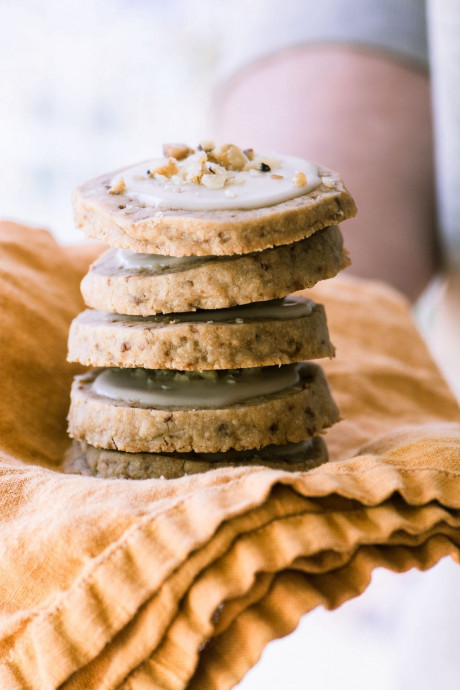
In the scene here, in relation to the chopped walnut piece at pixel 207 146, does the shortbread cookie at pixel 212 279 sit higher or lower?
lower

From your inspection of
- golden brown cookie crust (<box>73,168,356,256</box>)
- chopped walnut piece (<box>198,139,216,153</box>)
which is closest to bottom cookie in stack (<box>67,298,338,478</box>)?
golden brown cookie crust (<box>73,168,356,256</box>)

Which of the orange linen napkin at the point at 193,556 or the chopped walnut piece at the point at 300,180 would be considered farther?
the chopped walnut piece at the point at 300,180

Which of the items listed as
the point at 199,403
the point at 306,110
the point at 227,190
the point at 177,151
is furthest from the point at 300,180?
the point at 306,110

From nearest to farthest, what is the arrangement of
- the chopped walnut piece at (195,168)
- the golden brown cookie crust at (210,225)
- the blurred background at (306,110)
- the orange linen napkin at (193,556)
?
the orange linen napkin at (193,556) → the golden brown cookie crust at (210,225) → the chopped walnut piece at (195,168) → the blurred background at (306,110)

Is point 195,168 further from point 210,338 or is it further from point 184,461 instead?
point 184,461

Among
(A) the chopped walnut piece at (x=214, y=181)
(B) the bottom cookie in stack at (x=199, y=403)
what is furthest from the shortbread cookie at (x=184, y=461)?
(A) the chopped walnut piece at (x=214, y=181)

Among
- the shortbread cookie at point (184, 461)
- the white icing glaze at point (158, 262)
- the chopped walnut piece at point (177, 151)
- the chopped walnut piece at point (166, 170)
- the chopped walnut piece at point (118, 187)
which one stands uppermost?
the chopped walnut piece at point (177, 151)

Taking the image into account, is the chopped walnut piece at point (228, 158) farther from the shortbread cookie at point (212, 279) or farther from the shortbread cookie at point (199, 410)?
the shortbread cookie at point (199, 410)

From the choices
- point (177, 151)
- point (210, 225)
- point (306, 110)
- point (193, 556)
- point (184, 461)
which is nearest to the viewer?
point (193, 556)
